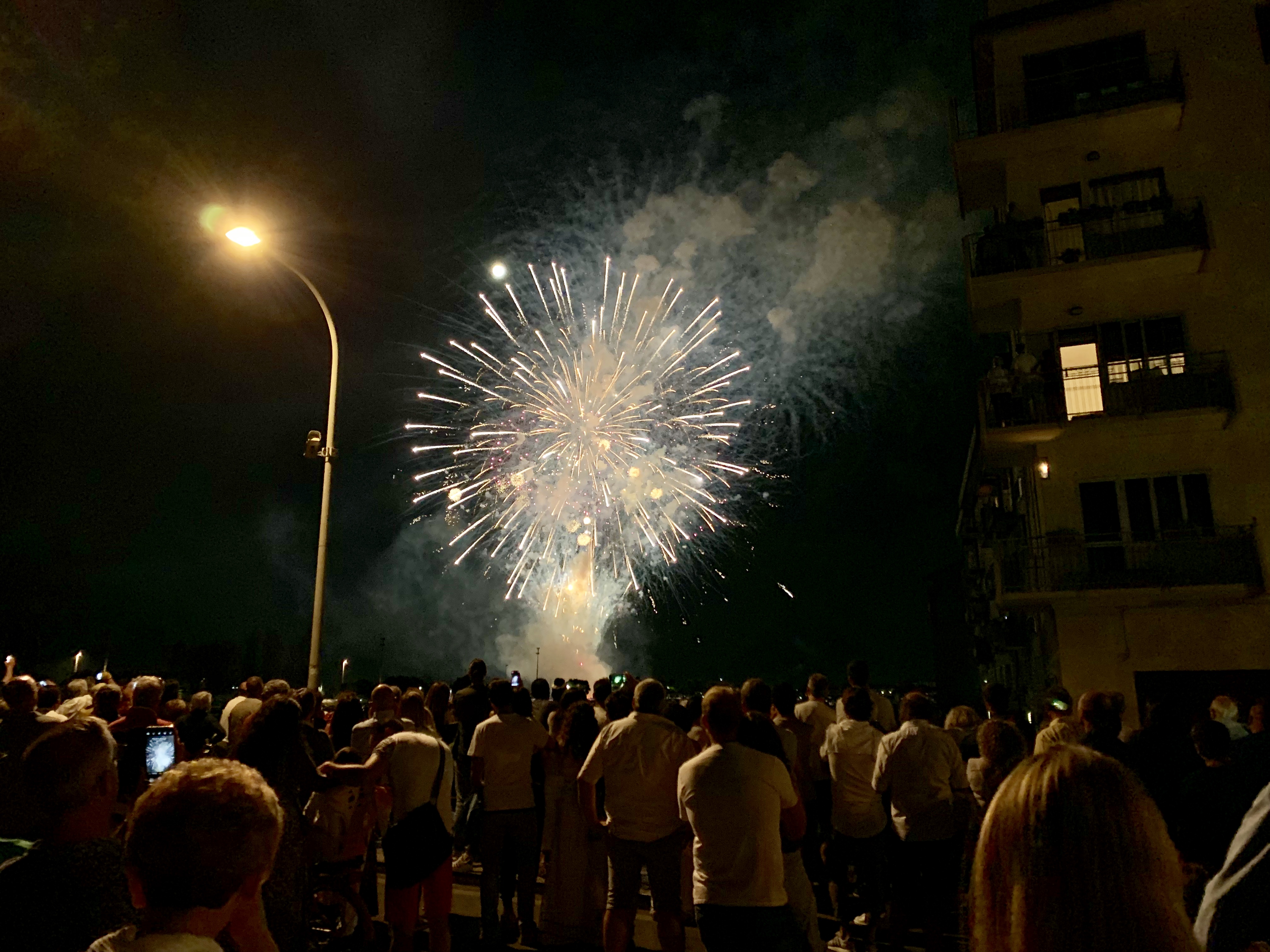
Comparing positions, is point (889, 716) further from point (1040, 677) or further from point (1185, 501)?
point (1040, 677)

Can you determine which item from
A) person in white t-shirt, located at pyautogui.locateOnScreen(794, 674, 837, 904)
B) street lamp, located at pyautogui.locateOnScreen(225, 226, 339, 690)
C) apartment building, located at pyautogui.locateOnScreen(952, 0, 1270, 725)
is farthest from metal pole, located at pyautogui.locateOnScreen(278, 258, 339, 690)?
apartment building, located at pyautogui.locateOnScreen(952, 0, 1270, 725)

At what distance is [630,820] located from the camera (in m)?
6.51

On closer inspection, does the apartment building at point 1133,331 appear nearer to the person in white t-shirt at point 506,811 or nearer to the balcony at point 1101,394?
the balcony at point 1101,394

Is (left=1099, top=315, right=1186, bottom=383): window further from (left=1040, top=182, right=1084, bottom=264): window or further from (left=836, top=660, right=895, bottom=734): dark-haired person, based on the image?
(left=836, top=660, right=895, bottom=734): dark-haired person

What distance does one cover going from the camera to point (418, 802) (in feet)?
21.8

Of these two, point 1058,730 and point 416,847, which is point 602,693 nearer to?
point 416,847

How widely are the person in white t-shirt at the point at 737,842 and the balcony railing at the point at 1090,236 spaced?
17.8m

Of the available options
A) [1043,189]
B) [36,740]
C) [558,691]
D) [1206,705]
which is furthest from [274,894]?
[1043,189]

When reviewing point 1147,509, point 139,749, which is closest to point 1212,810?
point 139,749

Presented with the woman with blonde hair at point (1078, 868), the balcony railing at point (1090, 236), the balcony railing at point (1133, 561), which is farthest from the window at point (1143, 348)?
the woman with blonde hair at point (1078, 868)

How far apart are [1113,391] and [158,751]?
766 inches

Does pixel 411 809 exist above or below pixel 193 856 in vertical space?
below

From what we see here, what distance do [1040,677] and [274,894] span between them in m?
23.2

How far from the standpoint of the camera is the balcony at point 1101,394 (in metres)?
18.6
